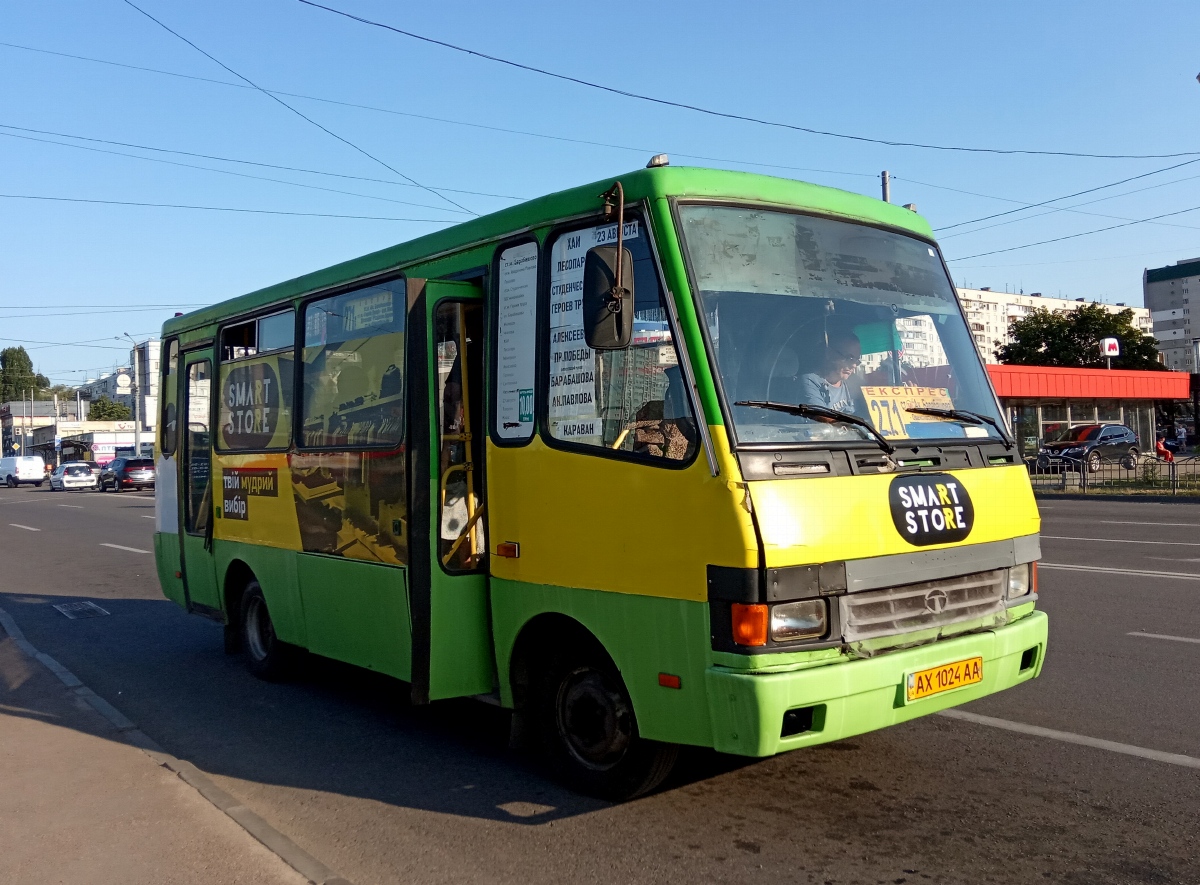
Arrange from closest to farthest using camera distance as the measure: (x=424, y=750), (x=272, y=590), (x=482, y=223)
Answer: (x=482, y=223) < (x=424, y=750) < (x=272, y=590)

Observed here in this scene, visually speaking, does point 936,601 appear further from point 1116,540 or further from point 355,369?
point 1116,540

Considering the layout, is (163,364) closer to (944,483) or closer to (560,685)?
(560,685)

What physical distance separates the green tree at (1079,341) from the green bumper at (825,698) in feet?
230

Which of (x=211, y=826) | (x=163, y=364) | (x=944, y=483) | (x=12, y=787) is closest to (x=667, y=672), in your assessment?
(x=944, y=483)

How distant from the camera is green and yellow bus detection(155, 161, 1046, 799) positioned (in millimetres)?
4309

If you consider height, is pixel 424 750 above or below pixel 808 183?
below

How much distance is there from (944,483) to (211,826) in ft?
11.8

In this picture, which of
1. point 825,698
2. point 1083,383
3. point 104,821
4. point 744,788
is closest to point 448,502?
point 744,788

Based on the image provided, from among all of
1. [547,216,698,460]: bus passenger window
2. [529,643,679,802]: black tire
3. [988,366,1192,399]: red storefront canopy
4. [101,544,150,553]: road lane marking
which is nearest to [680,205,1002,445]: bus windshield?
[547,216,698,460]: bus passenger window

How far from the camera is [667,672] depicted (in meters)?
4.46

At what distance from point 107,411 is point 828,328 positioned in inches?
5306

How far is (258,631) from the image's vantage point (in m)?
8.30

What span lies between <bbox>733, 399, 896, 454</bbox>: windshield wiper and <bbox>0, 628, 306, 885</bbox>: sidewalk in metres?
2.62

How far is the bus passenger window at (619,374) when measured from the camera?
455cm
